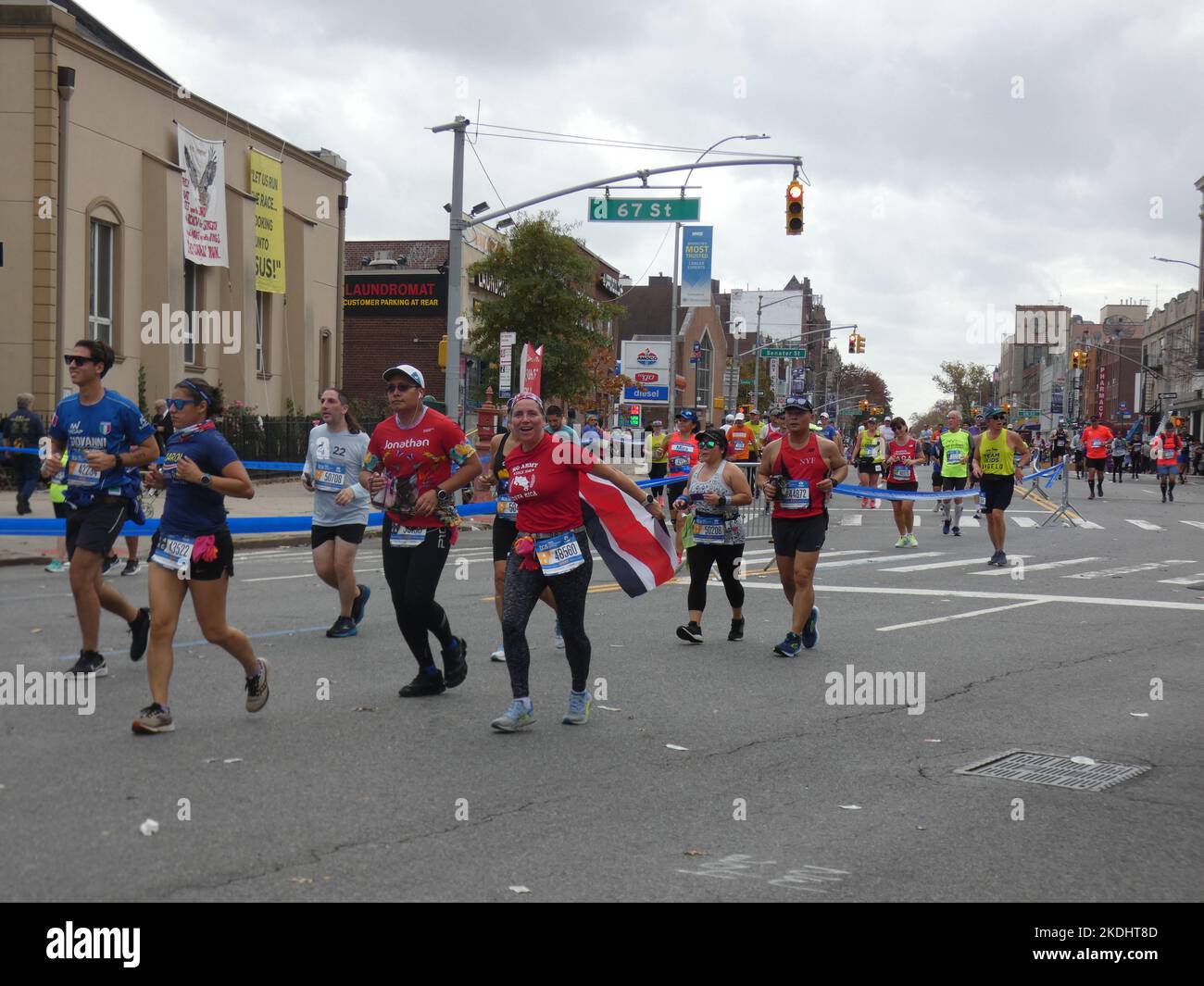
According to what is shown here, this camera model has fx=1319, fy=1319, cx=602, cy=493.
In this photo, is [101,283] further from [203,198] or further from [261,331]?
[261,331]

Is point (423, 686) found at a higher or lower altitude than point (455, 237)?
lower

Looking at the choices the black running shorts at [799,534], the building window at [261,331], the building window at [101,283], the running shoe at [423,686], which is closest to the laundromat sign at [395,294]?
the building window at [261,331]

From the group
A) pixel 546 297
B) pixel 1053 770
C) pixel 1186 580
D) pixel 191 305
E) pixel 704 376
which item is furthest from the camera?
pixel 704 376

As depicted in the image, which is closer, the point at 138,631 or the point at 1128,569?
the point at 138,631

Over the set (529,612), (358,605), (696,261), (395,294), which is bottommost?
(358,605)

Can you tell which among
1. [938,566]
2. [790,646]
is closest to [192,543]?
[790,646]

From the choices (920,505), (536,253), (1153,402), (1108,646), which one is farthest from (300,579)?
(1153,402)

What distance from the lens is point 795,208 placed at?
2325 cm

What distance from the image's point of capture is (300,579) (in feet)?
47.4

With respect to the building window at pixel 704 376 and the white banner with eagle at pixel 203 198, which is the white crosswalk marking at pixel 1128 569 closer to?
the white banner with eagle at pixel 203 198

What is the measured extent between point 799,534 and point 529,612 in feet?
11.5

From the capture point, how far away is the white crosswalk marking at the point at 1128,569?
1588 cm

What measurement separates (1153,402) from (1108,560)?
82455 mm

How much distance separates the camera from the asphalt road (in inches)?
191
